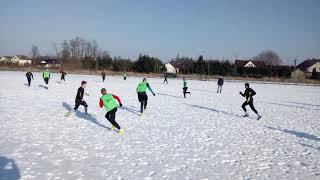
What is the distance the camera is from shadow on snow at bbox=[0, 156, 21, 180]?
5.99 m

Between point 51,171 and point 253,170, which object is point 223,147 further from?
point 51,171

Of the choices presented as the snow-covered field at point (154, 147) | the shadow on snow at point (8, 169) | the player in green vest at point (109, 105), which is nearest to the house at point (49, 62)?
the snow-covered field at point (154, 147)

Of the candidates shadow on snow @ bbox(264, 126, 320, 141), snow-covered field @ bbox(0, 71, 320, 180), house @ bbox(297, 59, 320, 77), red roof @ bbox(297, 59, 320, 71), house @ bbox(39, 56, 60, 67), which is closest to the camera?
snow-covered field @ bbox(0, 71, 320, 180)

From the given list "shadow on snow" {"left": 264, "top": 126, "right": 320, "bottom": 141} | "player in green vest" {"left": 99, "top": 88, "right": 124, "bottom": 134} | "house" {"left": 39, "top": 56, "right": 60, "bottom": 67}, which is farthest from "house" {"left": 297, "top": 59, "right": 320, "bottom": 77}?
"player in green vest" {"left": 99, "top": 88, "right": 124, "bottom": 134}

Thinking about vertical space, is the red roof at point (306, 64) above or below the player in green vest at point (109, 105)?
above

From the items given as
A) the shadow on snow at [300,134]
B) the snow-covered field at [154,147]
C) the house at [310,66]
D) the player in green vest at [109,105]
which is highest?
the house at [310,66]

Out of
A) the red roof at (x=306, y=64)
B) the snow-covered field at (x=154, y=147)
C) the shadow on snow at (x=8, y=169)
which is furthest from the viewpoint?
the red roof at (x=306, y=64)

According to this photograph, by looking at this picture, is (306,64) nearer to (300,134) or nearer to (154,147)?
(300,134)

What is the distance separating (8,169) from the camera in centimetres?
636

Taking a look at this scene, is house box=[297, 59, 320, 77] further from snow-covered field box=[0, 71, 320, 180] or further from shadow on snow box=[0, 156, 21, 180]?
shadow on snow box=[0, 156, 21, 180]

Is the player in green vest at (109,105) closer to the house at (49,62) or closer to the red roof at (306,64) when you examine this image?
the house at (49,62)

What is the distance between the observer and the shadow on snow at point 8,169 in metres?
5.99

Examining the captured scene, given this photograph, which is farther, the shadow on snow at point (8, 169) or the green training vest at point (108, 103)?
the green training vest at point (108, 103)

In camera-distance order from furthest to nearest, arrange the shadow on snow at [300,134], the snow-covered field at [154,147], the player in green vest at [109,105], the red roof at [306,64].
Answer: the red roof at [306,64], the shadow on snow at [300,134], the player in green vest at [109,105], the snow-covered field at [154,147]
